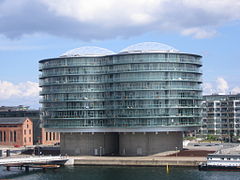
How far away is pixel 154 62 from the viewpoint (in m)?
156

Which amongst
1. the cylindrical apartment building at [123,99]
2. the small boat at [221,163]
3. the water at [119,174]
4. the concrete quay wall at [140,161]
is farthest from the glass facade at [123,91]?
the small boat at [221,163]

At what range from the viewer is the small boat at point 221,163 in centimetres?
13600

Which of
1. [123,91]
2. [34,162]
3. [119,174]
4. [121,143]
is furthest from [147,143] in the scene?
[34,162]

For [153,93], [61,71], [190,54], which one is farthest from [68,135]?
[190,54]

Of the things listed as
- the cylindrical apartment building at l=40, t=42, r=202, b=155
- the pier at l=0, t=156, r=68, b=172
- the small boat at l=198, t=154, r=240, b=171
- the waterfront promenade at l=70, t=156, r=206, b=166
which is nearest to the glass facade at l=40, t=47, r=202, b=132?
the cylindrical apartment building at l=40, t=42, r=202, b=155

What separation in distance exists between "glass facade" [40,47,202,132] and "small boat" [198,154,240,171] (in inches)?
860

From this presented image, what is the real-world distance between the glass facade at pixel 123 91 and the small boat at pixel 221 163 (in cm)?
2186

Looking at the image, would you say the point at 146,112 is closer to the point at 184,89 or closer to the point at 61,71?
the point at 184,89

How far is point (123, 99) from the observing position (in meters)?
158

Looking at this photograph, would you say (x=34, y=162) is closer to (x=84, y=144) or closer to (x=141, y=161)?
(x=84, y=144)

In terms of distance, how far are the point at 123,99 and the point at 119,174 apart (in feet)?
102

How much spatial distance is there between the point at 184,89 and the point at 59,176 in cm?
4769

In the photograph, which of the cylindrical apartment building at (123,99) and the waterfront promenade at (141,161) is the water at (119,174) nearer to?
the waterfront promenade at (141,161)

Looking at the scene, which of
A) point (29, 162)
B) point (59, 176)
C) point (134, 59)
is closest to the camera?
point (59, 176)
